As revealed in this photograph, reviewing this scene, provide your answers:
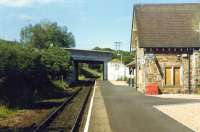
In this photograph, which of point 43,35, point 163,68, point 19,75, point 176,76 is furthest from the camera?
point 43,35

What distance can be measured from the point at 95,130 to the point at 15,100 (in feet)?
44.8

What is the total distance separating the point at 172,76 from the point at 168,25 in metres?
5.00

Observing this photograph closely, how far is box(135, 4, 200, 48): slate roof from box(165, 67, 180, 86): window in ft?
6.42

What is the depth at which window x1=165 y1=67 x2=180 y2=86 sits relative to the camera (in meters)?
38.9

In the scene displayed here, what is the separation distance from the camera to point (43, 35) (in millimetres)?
134875

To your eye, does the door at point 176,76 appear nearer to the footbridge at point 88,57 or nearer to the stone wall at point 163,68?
the stone wall at point 163,68

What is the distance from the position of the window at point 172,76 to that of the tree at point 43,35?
94186 mm

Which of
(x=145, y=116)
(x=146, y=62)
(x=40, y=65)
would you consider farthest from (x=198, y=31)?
(x=145, y=116)

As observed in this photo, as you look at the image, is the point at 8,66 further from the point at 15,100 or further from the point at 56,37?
the point at 56,37

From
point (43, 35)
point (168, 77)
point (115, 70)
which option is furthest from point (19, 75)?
point (43, 35)

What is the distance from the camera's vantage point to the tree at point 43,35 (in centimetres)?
13412

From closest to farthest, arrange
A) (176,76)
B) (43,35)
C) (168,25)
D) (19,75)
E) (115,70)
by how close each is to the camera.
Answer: (19,75) → (176,76) → (168,25) → (115,70) → (43,35)

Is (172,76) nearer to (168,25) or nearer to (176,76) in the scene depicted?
(176,76)

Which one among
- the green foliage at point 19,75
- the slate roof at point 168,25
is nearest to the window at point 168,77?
the slate roof at point 168,25
